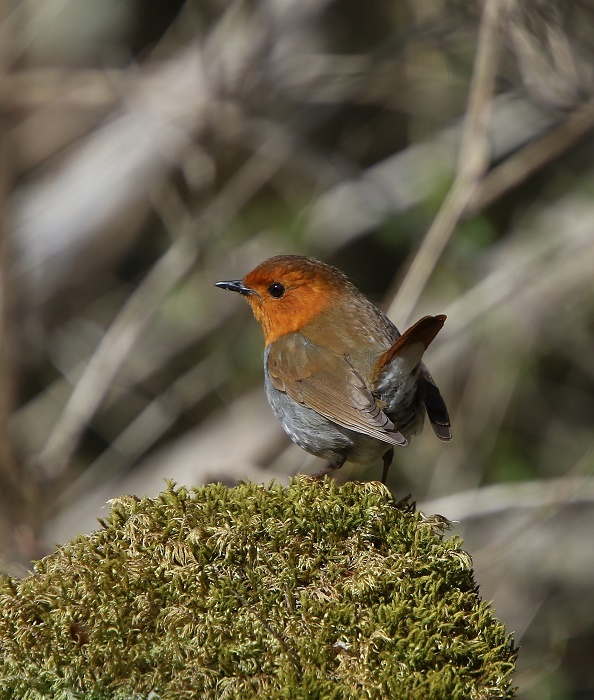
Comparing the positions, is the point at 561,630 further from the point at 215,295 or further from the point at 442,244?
the point at 215,295

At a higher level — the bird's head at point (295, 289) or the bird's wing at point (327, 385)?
the bird's head at point (295, 289)

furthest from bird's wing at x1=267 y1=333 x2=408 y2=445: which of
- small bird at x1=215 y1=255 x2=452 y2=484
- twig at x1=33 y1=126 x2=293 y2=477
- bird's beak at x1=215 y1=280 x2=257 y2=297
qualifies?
twig at x1=33 y1=126 x2=293 y2=477

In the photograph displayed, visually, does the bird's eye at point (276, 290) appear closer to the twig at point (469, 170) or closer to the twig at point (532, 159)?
the twig at point (469, 170)

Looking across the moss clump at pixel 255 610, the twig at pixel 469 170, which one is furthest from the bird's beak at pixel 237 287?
the moss clump at pixel 255 610

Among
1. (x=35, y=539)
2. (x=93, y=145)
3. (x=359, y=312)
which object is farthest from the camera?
(x=93, y=145)

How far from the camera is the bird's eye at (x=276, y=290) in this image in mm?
3859

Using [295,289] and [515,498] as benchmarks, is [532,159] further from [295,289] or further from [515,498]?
[295,289]

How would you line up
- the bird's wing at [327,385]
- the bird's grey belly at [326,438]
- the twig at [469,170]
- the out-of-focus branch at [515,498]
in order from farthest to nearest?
the out-of-focus branch at [515,498] → the twig at [469,170] → the bird's grey belly at [326,438] → the bird's wing at [327,385]

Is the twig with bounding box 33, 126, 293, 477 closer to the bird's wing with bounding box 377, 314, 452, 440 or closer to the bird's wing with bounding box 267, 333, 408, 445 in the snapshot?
the bird's wing with bounding box 267, 333, 408, 445

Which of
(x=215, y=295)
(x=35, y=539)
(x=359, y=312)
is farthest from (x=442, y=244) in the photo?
(x=35, y=539)

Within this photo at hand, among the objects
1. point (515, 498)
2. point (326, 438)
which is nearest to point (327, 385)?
point (326, 438)

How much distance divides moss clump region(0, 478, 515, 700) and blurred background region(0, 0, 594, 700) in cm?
287

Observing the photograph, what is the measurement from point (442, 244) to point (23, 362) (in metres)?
3.39

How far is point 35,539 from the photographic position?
14.9 feet
